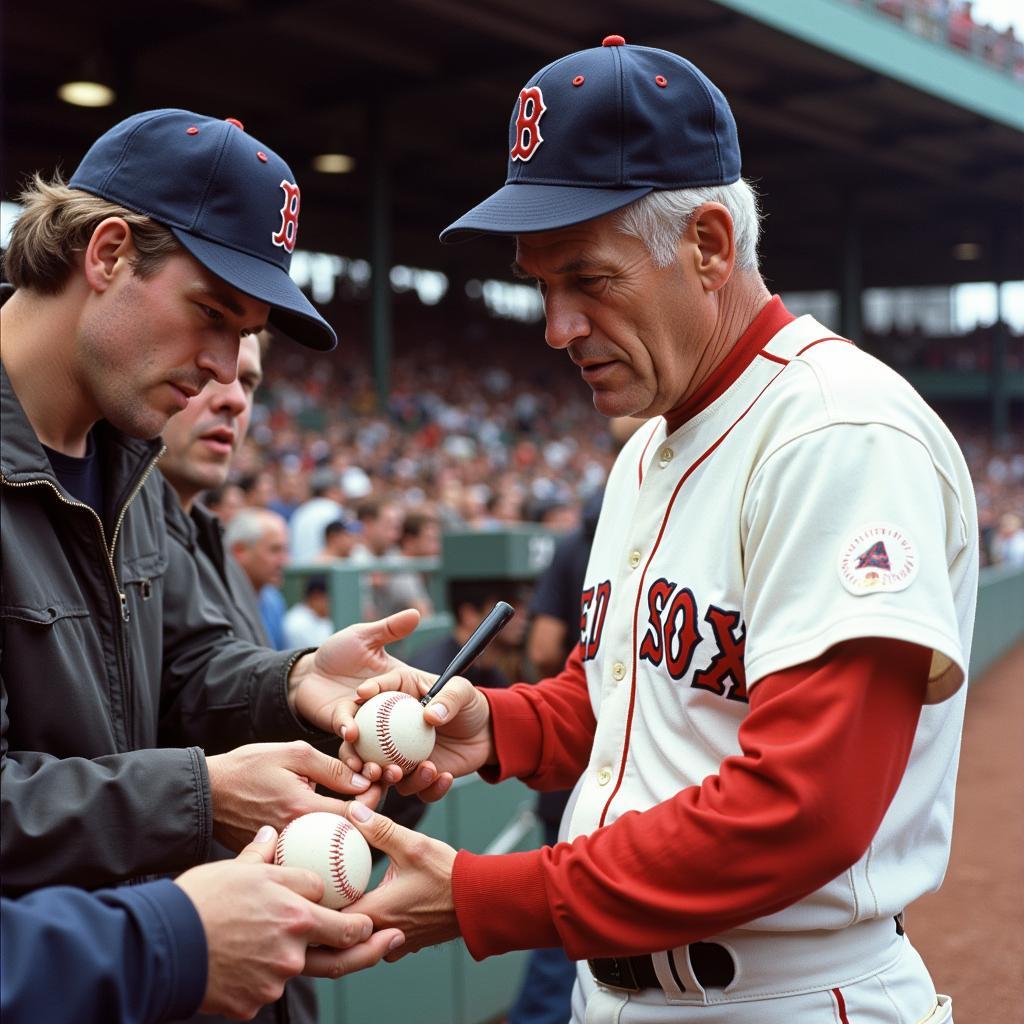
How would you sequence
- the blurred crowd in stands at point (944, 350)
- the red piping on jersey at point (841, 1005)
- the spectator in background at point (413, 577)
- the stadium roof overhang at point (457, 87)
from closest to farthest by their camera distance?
the red piping on jersey at point (841, 1005) → the spectator in background at point (413, 577) → the stadium roof overhang at point (457, 87) → the blurred crowd in stands at point (944, 350)

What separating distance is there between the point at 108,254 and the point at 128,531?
523mm

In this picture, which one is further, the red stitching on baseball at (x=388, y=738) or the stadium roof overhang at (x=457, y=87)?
the stadium roof overhang at (x=457, y=87)

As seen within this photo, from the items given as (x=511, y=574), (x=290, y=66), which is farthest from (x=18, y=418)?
(x=290, y=66)

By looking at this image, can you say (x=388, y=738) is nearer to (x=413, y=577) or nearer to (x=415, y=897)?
(x=415, y=897)

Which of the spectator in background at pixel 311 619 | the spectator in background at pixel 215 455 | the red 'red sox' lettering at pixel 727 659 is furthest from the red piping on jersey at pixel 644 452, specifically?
the spectator in background at pixel 311 619

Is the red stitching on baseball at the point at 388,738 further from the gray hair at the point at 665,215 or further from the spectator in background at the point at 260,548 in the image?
the spectator in background at the point at 260,548

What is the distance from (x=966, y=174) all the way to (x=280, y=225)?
90.2 feet

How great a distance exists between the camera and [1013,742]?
10.2 meters

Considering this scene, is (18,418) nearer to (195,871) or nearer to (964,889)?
(195,871)

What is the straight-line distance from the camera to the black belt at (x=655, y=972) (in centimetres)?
170

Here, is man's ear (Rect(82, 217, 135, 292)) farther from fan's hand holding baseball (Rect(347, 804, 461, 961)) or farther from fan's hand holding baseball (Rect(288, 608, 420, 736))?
fan's hand holding baseball (Rect(347, 804, 461, 961))

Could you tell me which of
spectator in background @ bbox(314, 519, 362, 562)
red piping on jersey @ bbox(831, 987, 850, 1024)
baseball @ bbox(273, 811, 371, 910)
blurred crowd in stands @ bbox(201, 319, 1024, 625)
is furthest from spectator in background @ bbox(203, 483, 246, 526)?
red piping on jersey @ bbox(831, 987, 850, 1024)

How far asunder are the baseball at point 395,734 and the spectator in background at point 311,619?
3185 millimetres

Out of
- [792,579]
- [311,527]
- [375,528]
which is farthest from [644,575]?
[311,527]
